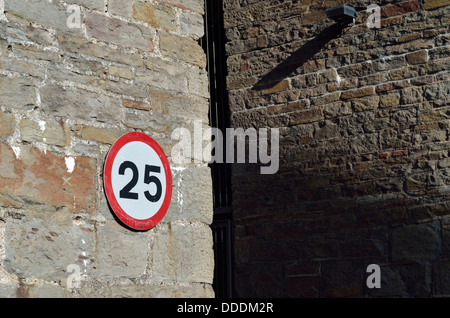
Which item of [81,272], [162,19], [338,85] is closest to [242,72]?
[338,85]

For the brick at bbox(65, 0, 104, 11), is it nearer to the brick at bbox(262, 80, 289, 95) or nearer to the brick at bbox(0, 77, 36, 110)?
the brick at bbox(0, 77, 36, 110)

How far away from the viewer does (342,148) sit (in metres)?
5.92

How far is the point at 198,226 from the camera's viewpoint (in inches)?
144

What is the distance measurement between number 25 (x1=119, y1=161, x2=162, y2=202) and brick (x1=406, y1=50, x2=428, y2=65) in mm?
2863

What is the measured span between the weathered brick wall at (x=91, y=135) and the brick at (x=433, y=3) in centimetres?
246

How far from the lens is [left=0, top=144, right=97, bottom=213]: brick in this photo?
2953 mm

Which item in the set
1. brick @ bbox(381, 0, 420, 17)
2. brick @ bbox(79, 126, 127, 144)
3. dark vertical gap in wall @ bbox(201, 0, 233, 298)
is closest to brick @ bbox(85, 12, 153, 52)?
brick @ bbox(79, 126, 127, 144)

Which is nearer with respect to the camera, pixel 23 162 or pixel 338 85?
pixel 23 162

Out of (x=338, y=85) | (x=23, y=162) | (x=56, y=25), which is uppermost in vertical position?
(x=338, y=85)

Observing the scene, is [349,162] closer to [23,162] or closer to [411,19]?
[411,19]

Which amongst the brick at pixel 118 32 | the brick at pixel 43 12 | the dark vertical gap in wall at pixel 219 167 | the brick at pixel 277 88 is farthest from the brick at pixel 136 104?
the dark vertical gap in wall at pixel 219 167

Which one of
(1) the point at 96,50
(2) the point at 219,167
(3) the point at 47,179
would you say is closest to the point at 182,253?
(3) the point at 47,179
